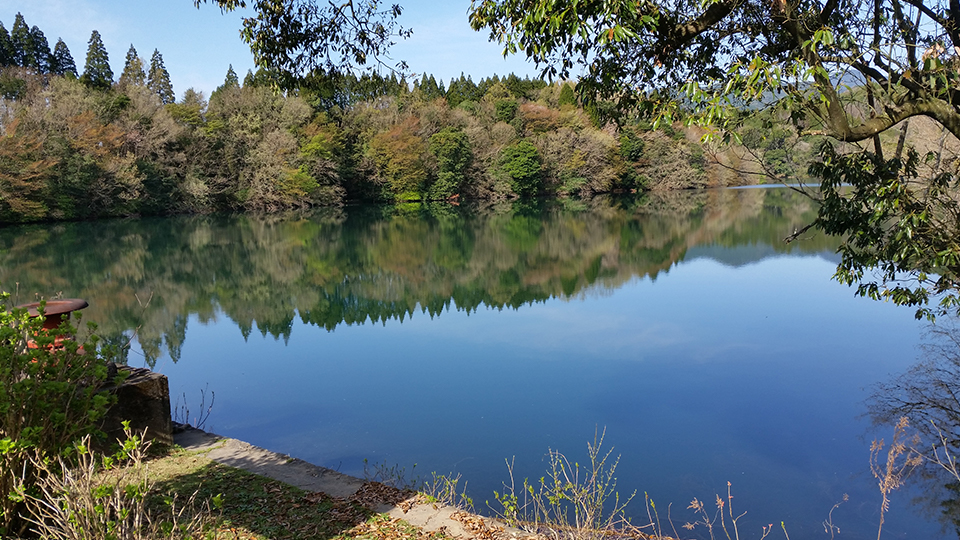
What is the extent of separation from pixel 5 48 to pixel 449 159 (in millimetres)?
31542

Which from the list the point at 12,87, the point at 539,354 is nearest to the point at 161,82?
the point at 12,87

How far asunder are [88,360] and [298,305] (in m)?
11.6

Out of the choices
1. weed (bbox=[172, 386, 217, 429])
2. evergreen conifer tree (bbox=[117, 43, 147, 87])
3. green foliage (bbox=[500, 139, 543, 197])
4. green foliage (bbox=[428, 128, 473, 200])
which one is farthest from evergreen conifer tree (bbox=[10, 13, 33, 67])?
weed (bbox=[172, 386, 217, 429])

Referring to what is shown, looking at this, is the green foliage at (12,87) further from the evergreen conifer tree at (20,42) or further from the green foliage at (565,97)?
the green foliage at (565,97)

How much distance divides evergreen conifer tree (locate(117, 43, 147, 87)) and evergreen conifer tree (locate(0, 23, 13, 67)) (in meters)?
7.11

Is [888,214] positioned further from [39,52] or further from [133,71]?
[39,52]

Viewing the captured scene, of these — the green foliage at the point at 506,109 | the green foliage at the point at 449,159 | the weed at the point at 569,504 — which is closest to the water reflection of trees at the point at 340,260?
the weed at the point at 569,504

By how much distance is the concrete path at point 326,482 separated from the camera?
167 inches

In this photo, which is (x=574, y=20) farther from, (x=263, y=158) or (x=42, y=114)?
(x=263, y=158)

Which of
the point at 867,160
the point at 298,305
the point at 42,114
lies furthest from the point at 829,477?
the point at 42,114

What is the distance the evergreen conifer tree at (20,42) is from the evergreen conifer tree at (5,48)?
0.36m

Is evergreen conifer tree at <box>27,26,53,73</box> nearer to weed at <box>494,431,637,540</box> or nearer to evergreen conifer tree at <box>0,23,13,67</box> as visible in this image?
evergreen conifer tree at <box>0,23,13,67</box>

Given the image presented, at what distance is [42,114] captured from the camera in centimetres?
3212

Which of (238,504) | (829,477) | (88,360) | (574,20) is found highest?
(574,20)
